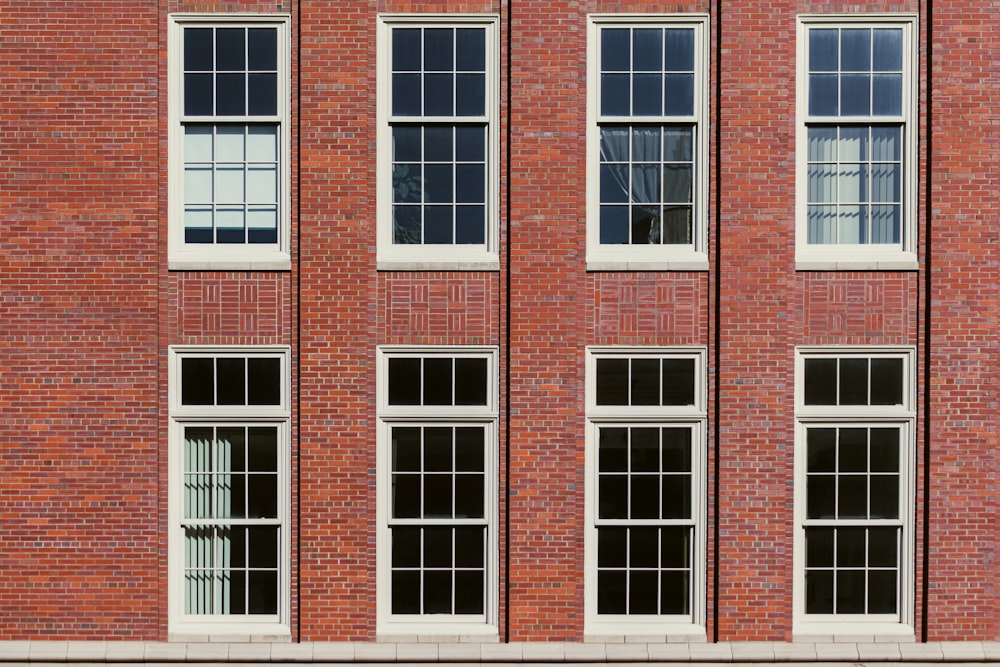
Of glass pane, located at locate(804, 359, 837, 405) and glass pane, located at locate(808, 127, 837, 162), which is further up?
glass pane, located at locate(808, 127, 837, 162)

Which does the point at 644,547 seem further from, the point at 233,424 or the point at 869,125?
the point at 869,125

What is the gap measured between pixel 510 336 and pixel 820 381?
3.58 metres

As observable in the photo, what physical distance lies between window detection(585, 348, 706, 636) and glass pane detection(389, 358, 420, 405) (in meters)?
1.98

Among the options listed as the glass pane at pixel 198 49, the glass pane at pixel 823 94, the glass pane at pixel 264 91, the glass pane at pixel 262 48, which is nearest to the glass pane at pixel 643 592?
the glass pane at pixel 823 94

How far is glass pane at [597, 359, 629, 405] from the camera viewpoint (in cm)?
949

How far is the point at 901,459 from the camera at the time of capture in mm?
9453

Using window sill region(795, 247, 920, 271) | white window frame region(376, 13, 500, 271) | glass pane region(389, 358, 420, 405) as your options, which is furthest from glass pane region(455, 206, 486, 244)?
window sill region(795, 247, 920, 271)

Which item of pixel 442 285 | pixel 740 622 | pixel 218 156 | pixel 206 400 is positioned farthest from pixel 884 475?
pixel 218 156

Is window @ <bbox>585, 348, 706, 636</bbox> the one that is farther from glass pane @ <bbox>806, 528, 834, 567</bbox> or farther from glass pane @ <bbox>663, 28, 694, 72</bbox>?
glass pane @ <bbox>663, 28, 694, 72</bbox>

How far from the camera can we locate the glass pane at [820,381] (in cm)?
947

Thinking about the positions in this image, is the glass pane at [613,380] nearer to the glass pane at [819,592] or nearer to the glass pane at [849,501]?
the glass pane at [849,501]

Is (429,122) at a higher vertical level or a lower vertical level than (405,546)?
higher

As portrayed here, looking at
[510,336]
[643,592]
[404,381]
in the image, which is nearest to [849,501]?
[643,592]

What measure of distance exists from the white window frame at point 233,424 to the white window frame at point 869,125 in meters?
Answer: 6.16
